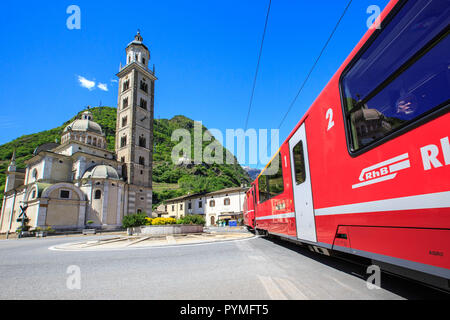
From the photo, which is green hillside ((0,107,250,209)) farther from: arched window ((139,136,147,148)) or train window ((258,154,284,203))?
train window ((258,154,284,203))

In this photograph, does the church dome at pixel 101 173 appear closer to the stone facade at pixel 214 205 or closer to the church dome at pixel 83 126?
the church dome at pixel 83 126

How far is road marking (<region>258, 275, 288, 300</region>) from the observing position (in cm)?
302

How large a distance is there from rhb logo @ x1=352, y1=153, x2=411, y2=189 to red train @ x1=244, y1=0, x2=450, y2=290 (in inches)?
0.5

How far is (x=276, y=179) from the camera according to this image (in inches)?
319

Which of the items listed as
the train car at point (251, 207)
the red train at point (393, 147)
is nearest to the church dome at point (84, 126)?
the train car at point (251, 207)

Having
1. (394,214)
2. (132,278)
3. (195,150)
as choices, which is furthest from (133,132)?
(195,150)

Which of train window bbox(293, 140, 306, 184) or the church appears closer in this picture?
train window bbox(293, 140, 306, 184)

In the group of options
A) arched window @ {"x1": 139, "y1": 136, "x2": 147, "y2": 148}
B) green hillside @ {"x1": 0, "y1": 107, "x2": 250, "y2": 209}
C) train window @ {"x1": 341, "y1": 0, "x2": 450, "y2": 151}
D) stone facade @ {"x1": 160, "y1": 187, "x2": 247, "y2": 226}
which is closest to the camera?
train window @ {"x1": 341, "y1": 0, "x2": 450, "y2": 151}

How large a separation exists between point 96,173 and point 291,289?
116 ft

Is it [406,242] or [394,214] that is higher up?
[394,214]

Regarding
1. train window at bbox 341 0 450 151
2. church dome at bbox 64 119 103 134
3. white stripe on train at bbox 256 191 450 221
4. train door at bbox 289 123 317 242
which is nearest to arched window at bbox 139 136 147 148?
church dome at bbox 64 119 103 134

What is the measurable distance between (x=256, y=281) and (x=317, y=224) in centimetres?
176
